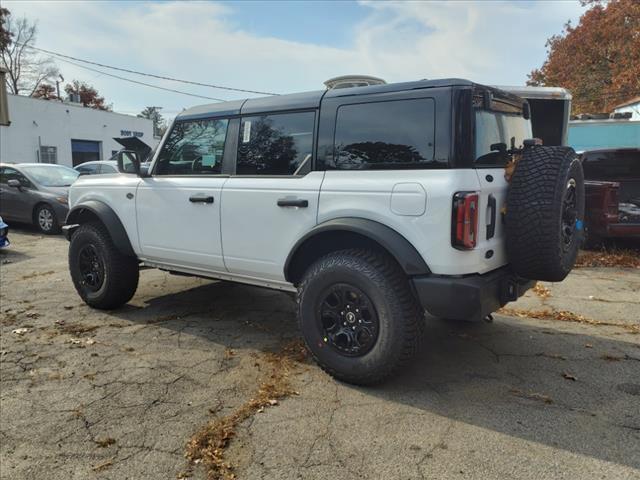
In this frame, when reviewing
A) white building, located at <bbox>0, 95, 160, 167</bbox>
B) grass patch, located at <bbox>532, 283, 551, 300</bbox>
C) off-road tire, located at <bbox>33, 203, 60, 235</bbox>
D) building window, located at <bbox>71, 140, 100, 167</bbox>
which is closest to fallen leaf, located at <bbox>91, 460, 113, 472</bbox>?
grass patch, located at <bbox>532, 283, 551, 300</bbox>

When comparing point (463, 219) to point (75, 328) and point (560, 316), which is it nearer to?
point (560, 316)

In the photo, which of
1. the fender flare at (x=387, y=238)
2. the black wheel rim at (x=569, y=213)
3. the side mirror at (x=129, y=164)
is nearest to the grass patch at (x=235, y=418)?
the fender flare at (x=387, y=238)

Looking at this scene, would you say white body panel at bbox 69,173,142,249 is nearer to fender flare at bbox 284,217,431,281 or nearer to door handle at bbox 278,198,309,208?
door handle at bbox 278,198,309,208

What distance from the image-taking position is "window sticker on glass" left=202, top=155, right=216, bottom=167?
4.30 meters

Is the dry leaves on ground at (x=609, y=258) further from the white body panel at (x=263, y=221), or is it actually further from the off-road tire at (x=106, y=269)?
the off-road tire at (x=106, y=269)

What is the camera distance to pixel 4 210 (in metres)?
11.1

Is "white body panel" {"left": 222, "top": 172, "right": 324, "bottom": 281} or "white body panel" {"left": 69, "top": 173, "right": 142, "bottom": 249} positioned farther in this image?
"white body panel" {"left": 69, "top": 173, "right": 142, "bottom": 249}

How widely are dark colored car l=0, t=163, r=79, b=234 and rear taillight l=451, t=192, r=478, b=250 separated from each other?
9.42m

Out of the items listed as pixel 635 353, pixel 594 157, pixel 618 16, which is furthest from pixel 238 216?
pixel 618 16

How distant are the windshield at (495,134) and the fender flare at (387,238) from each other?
27.4 inches

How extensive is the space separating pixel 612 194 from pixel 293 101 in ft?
17.8

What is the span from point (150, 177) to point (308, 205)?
6.39 ft

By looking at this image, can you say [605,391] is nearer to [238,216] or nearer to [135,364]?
[238,216]

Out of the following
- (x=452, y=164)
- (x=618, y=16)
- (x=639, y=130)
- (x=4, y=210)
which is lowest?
(x=4, y=210)
